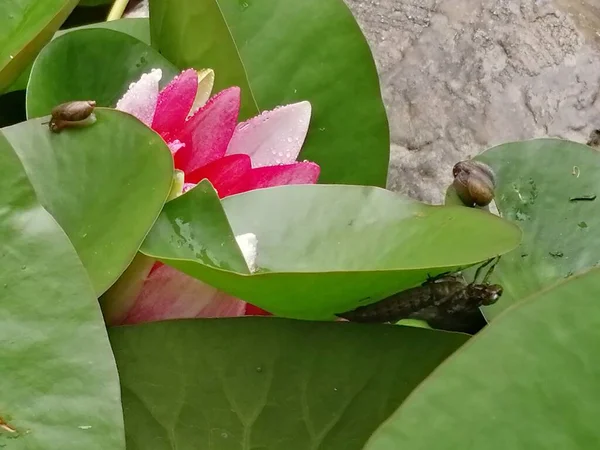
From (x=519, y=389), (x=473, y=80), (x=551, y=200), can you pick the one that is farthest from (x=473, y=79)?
(x=519, y=389)

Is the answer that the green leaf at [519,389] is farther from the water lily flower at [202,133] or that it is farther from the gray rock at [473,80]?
the gray rock at [473,80]

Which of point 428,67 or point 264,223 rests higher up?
point 264,223

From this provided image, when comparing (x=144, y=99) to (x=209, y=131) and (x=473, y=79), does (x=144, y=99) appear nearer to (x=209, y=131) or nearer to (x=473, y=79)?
(x=209, y=131)

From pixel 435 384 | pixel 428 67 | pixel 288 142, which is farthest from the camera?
pixel 428 67

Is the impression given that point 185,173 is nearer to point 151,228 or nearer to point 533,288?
point 151,228

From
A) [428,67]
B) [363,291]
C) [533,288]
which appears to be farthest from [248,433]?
[428,67]

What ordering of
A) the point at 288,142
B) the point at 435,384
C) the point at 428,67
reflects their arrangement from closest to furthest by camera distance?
the point at 435,384 < the point at 288,142 < the point at 428,67

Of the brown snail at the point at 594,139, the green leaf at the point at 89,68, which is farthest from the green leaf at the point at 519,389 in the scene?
the brown snail at the point at 594,139

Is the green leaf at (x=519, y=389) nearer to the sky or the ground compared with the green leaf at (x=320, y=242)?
nearer to the ground
